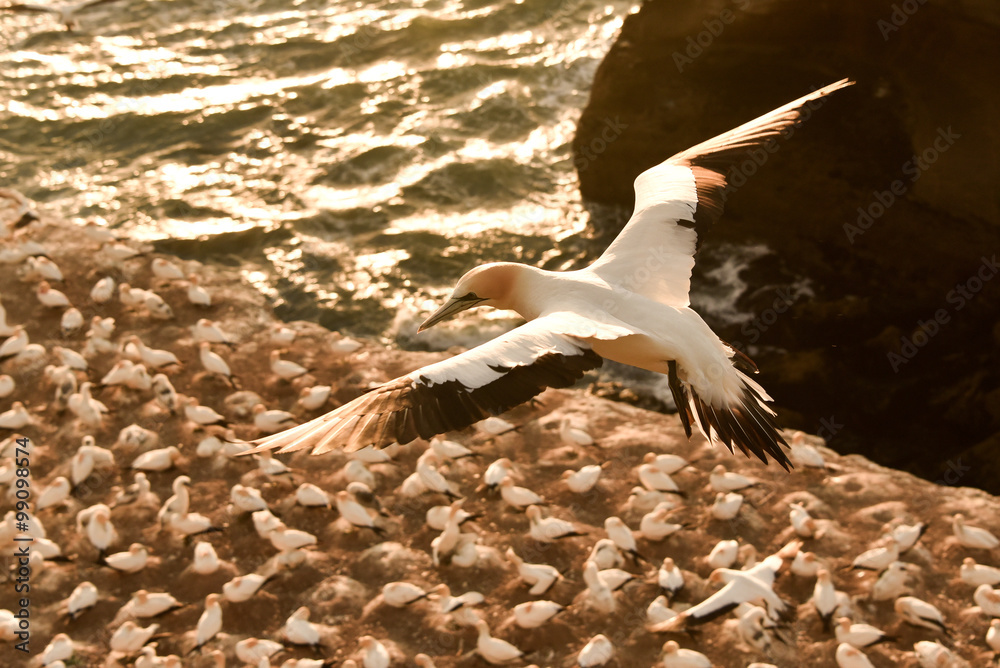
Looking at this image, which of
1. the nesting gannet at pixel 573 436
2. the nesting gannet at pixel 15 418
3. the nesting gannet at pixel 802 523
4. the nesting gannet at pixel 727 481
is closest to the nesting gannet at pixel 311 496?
the nesting gannet at pixel 573 436

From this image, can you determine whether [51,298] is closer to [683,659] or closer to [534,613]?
[534,613]

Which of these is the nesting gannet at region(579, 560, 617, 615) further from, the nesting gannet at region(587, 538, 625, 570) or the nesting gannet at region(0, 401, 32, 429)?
the nesting gannet at region(0, 401, 32, 429)

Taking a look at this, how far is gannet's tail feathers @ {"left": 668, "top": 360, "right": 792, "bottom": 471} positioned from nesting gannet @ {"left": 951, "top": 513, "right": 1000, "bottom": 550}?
9.64 ft

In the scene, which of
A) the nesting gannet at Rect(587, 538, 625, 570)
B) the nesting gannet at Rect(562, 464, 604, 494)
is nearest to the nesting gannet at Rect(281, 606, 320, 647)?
the nesting gannet at Rect(587, 538, 625, 570)

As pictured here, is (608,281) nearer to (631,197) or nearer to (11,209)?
(631,197)

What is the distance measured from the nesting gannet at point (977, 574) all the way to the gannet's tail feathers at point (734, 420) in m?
2.80

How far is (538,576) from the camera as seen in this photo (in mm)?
6602

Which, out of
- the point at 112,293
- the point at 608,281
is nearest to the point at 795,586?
the point at 608,281

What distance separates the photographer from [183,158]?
522 inches

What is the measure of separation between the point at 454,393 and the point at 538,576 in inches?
114

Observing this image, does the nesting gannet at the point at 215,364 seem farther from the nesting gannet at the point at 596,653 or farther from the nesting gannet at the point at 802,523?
the nesting gannet at the point at 802,523

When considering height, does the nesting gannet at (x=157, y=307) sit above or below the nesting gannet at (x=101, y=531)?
above

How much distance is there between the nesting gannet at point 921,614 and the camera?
6293mm

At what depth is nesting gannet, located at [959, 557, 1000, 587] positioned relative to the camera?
257 inches
